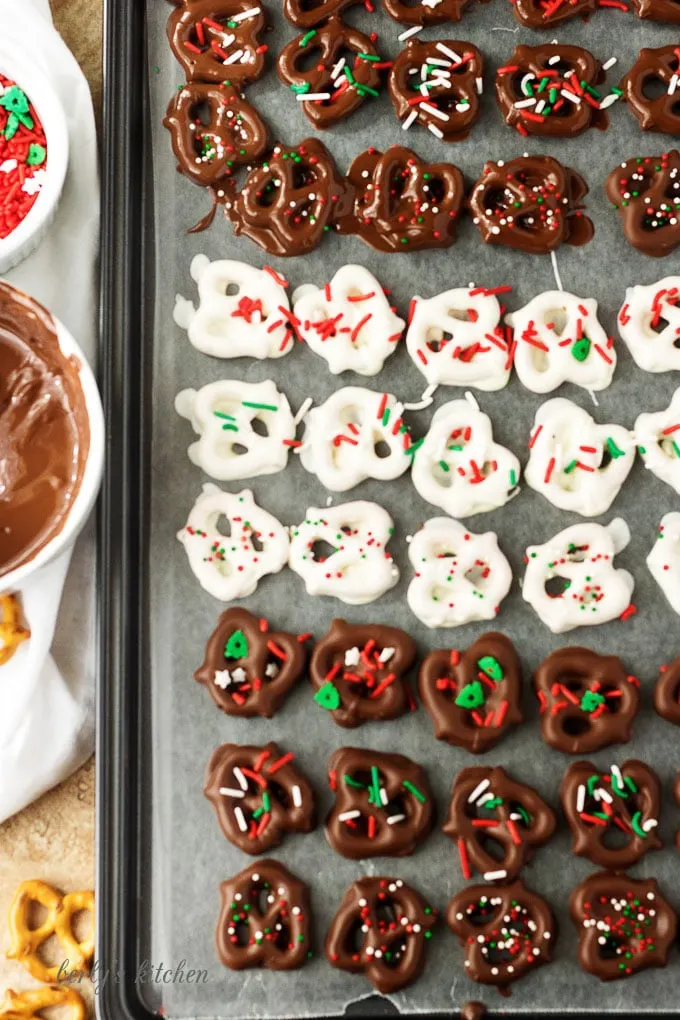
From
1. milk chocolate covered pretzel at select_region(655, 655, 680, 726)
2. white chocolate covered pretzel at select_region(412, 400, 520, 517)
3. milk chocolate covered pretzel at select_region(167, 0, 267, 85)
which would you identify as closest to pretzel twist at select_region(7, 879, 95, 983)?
white chocolate covered pretzel at select_region(412, 400, 520, 517)

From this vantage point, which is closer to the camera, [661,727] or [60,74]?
[661,727]

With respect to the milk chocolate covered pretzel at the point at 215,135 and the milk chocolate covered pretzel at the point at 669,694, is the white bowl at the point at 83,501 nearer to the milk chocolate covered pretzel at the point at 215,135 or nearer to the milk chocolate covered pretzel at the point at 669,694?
the milk chocolate covered pretzel at the point at 215,135

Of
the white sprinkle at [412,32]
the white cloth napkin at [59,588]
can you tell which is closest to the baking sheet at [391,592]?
the white sprinkle at [412,32]

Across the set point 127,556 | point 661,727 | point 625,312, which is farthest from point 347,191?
point 661,727

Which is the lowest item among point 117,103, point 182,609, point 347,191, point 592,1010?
point 592,1010

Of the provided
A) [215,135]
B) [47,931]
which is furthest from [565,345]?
[47,931]

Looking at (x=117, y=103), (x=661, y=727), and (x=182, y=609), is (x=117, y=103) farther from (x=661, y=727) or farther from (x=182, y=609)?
(x=661, y=727)

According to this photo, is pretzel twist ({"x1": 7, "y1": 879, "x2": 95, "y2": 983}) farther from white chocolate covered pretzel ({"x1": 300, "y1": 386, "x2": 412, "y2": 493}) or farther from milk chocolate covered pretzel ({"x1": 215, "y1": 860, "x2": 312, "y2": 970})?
white chocolate covered pretzel ({"x1": 300, "y1": 386, "x2": 412, "y2": 493})
